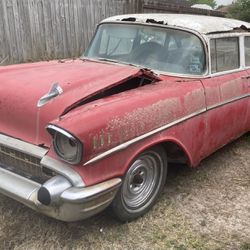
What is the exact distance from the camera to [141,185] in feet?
12.0

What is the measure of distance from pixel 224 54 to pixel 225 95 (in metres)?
0.50

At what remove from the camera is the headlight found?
2881mm

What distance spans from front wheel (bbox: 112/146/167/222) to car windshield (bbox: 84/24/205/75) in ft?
3.19

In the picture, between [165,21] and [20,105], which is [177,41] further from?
[20,105]

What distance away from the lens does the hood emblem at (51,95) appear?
3.32 m

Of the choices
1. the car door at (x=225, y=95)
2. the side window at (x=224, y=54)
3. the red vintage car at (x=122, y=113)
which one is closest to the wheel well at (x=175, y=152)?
the red vintage car at (x=122, y=113)

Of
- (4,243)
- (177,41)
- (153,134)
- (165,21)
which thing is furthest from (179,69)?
(4,243)

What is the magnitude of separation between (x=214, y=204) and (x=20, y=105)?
195 centimetres

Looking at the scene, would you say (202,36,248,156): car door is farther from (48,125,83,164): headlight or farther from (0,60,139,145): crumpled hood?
(48,125,83,164): headlight

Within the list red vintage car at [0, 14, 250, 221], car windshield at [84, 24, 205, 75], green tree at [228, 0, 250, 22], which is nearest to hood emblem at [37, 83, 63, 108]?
red vintage car at [0, 14, 250, 221]

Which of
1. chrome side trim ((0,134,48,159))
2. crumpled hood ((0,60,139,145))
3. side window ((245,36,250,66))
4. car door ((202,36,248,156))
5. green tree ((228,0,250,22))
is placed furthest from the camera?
green tree ((228,0,250,22))

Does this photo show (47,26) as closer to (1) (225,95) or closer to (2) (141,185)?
(1) (225,95)

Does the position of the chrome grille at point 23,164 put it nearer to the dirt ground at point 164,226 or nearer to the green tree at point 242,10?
the dirt ground at point 164,226

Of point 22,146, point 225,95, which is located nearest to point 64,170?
point 22,146
